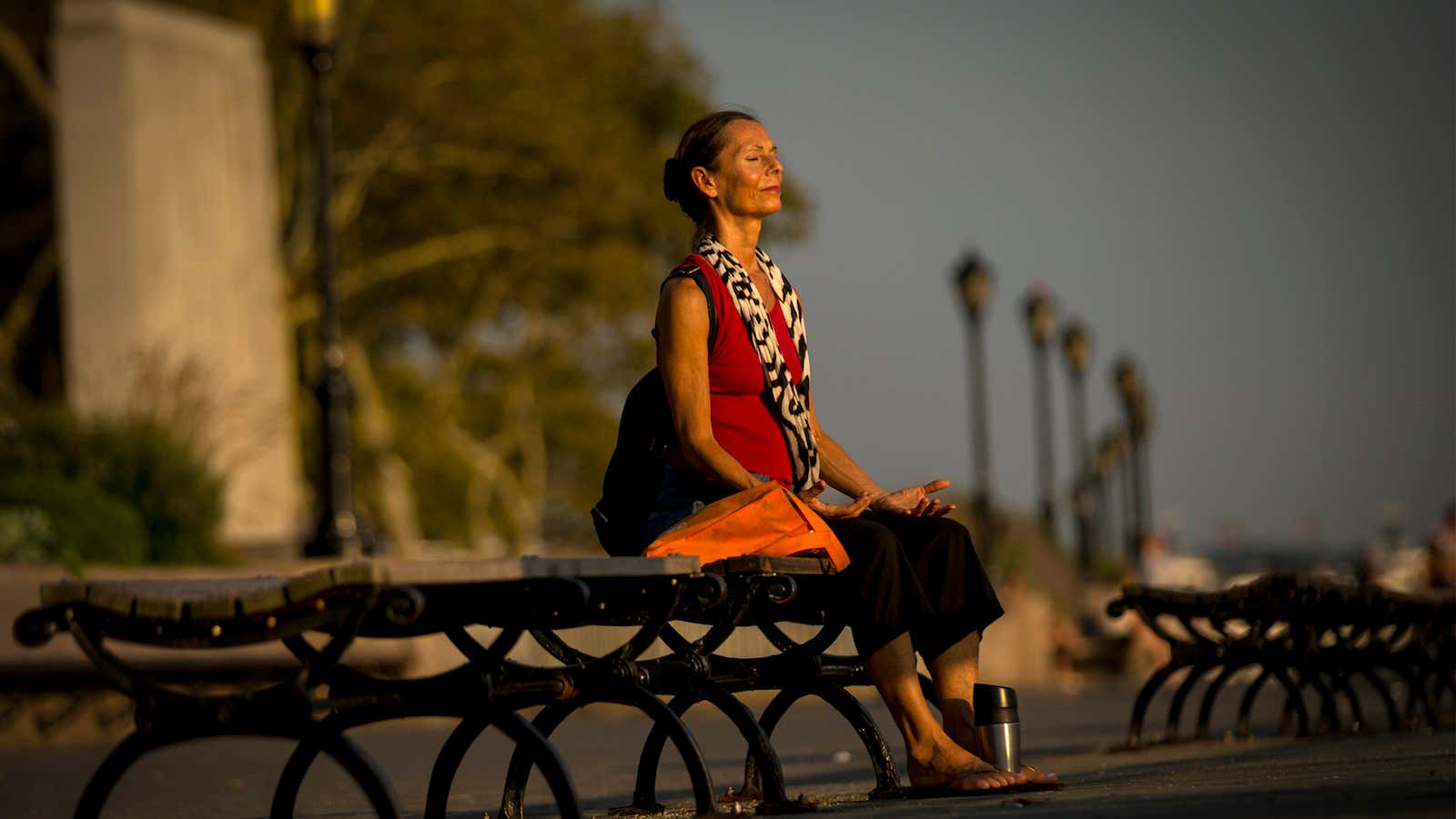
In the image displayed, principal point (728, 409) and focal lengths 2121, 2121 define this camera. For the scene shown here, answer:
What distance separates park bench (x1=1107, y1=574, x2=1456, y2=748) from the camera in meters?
8.41

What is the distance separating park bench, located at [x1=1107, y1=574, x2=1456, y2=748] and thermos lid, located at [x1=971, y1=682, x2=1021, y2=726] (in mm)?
2852

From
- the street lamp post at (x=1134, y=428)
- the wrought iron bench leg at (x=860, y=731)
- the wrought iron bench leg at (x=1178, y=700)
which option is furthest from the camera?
the street lamp post at (x=1134, y=428)

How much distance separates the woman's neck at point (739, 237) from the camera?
598 cm

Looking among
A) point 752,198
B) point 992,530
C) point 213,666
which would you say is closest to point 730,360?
point 752,198

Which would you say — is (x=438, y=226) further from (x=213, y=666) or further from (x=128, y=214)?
(x=213, y=666)

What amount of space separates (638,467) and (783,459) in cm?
41

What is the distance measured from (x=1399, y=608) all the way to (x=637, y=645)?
603 centimetres

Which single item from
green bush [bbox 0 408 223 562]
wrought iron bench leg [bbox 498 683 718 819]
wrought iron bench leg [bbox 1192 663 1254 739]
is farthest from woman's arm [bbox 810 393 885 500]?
green bush [bbox 0 408 223 562]

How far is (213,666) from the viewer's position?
44.5 feet

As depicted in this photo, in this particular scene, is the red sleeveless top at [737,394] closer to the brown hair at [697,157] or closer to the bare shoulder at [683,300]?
the bare shoulder at [683,300]

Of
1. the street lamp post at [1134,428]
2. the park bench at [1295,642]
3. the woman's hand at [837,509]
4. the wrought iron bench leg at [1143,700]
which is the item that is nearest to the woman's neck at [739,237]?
the woman's hand at [837,509]

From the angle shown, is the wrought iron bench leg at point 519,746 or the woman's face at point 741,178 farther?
the woman's face at point 741,178

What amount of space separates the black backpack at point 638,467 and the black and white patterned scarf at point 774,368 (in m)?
0.09

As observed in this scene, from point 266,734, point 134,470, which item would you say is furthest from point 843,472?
point 134,470
